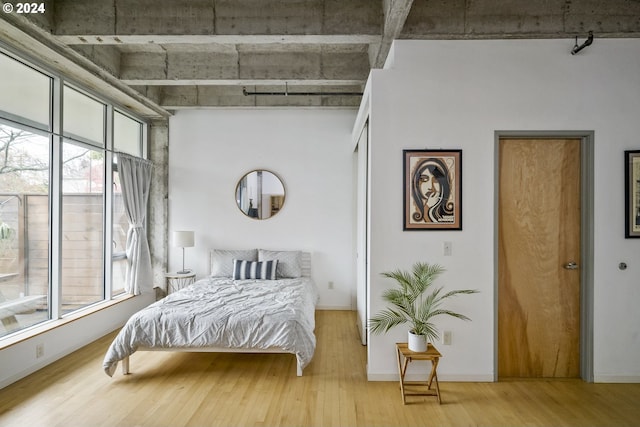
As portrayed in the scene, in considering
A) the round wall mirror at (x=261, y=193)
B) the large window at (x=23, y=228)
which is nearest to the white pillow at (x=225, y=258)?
the round wall mirror at (x=261, y=193)

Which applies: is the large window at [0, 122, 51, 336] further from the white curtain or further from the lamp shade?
the lamp shade

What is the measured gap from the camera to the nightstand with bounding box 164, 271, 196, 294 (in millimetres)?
4558

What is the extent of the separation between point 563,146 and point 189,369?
148 inches

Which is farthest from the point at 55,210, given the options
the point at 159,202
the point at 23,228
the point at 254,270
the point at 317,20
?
the point at 317,20

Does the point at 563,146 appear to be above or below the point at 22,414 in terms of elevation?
above

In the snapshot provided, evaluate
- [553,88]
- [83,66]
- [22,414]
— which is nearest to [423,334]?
[553,88]

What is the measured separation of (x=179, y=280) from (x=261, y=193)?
168 centimetres

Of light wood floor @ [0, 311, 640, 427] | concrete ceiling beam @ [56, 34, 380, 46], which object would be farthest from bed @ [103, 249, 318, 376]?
concrete ceiling beam @ [56, 34, 380, 46]

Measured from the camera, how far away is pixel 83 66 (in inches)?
129

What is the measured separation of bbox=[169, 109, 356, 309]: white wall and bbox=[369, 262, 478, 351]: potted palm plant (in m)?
2.05

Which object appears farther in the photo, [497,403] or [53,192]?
[53,192]

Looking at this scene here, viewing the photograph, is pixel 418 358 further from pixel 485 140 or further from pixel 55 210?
pixel 55 210

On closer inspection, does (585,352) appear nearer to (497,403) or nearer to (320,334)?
(497,403)

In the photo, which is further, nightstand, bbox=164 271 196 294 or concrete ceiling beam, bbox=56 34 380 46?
nightstand, bbox=164 271 196 294
